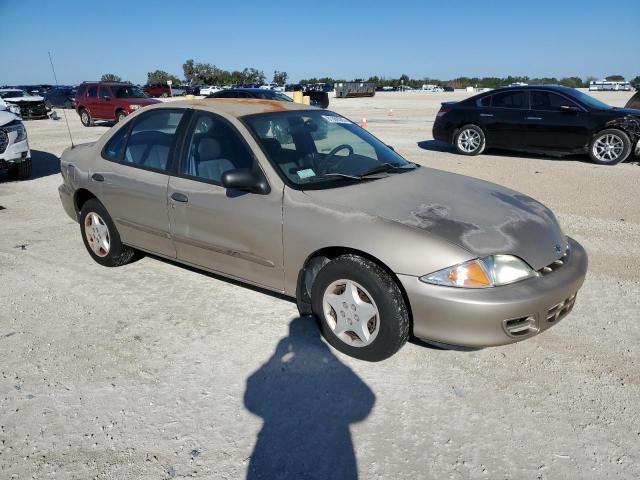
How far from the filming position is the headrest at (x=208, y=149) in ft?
12.5

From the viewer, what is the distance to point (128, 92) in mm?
19281

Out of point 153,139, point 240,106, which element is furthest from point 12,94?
point 240,106

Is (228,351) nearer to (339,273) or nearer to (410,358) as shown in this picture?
(339,273)

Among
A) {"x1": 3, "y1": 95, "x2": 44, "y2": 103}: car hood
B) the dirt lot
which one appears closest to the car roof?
the dirt lot

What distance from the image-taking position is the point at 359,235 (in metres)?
3.05

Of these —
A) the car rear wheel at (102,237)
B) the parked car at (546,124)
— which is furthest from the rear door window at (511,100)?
the car rear wheel at (102,237)

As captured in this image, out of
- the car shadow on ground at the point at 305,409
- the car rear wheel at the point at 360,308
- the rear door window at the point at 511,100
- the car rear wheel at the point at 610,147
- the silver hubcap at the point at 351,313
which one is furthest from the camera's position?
the rear door window at the point at 511,100

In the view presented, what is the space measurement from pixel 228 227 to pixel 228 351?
2.90ft

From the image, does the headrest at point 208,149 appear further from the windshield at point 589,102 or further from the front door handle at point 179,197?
the windshield at point 589,102

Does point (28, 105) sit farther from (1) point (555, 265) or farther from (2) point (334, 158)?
(1) point (555, 265)

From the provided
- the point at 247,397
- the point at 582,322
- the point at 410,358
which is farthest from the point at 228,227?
the point at 582,322

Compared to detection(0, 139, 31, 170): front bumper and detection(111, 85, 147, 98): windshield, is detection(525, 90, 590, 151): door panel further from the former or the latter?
detection(111, 85, 147, 98): windshield

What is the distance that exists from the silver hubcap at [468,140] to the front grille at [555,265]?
342 inches

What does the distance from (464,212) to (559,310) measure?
81cm
